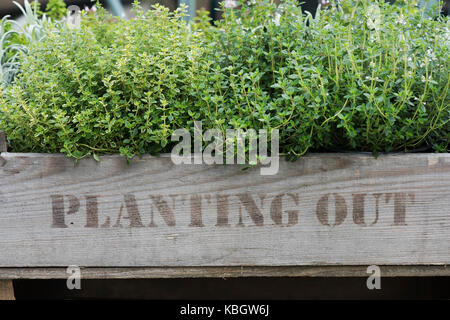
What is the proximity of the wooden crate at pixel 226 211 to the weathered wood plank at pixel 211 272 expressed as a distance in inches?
0.8

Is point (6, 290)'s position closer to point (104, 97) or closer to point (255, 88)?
point (104, 97)

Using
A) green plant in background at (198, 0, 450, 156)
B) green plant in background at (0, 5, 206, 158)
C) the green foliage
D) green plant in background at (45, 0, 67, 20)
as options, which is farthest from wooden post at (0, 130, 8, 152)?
green plant in background at (45, 0, 67, 20)

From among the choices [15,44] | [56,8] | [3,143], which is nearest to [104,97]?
[3,143]

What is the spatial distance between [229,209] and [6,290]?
625mm

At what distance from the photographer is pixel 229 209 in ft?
3.36

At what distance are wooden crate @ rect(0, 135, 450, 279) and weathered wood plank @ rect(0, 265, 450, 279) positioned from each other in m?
0.02

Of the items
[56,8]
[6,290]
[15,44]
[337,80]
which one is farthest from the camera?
[56,8]

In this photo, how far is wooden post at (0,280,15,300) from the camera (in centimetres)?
111

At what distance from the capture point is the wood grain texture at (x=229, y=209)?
1016 millimetres

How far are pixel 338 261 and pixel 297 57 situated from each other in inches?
19.6

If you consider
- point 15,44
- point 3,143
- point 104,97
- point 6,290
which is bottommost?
point 6,290

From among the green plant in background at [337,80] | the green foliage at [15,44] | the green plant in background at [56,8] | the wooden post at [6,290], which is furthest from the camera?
the green plant in background at [56,8]

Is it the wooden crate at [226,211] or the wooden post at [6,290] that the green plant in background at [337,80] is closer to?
the wooden crate at [226,211]

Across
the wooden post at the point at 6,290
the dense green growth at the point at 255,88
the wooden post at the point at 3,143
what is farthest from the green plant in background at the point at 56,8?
the wooden post at the point at 6,290
